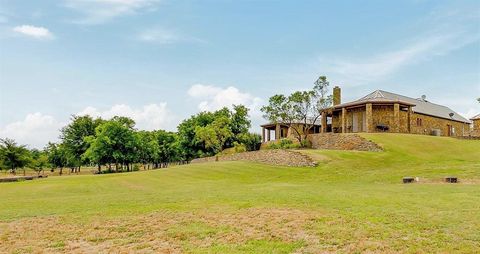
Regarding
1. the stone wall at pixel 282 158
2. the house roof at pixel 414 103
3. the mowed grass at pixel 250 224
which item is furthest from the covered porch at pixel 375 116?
the mowed grass at pixel 250 224

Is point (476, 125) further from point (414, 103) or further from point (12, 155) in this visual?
point (12, 155)

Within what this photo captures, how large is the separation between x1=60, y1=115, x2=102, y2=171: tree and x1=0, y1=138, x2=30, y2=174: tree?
14464 millimetres

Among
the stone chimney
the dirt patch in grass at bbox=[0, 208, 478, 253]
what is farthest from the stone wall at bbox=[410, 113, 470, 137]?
the dirt patch in grass at bbox=[0, 208, 478, 253]

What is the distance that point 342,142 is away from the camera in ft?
133

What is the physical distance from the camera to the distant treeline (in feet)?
167

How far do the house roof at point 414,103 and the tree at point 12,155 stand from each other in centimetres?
4066

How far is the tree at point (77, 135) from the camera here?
208 ft

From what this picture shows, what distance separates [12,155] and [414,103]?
53252 mm

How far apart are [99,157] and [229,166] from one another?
25.0m

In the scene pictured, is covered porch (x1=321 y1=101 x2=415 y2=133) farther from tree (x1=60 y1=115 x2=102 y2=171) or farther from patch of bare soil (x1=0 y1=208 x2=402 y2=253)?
tree (x1=60 y1=115 x2=102 y2=171)

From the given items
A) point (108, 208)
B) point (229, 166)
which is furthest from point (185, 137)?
point (108, 208)

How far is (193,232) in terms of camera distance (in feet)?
30.6

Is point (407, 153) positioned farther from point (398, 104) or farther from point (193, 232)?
point (193, 232)

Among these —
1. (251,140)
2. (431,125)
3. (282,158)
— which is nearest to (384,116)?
(431,125)
